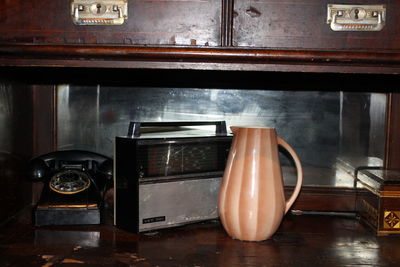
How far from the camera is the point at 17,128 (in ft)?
3.84

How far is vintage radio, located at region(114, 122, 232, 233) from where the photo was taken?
100 centimetres

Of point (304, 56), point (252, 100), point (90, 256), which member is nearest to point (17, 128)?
point (90, 256)

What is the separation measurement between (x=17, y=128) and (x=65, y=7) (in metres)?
0.45

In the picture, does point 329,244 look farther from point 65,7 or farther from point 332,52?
point 65,7

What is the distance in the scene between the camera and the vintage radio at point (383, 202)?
3.34ft

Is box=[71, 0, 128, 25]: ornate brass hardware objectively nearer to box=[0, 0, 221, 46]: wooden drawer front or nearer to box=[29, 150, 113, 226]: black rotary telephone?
box=[0, 0, 221, 46]: wooden drawer front

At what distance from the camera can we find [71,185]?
1.12 m

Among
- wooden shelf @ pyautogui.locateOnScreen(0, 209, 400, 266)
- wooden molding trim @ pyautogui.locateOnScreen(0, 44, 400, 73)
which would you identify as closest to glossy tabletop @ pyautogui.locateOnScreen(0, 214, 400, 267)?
wooden shelf @ pyautogui.locateOnScreen(0, 209, 400, 266)

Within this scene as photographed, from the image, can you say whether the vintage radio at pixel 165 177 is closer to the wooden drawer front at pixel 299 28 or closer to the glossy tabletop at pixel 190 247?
the glossy tabletop at pixel 190 247

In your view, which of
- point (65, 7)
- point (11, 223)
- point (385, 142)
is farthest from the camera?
point (385, 142)

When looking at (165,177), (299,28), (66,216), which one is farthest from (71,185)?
(299,28)

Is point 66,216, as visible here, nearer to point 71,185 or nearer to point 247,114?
point 71,185

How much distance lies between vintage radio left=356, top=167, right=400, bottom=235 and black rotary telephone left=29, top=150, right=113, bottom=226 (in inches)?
25.1

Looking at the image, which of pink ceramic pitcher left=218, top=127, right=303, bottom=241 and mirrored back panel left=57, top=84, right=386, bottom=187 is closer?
pink ceramic pitcher left=218, top=127, right=303, bottom=241
